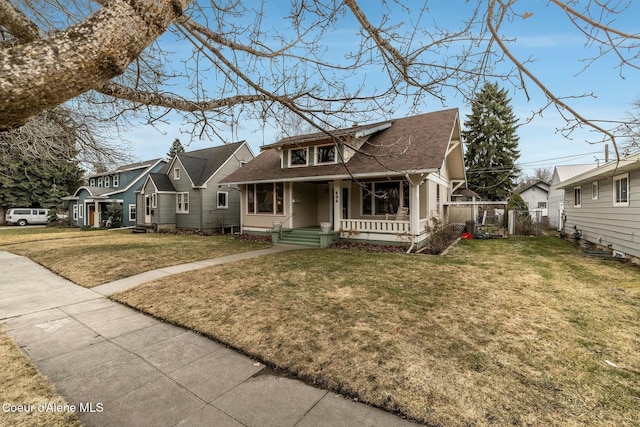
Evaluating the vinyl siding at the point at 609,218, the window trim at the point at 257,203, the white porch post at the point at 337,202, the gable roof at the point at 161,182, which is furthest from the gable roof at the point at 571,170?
the gable roof at the point at 161,182

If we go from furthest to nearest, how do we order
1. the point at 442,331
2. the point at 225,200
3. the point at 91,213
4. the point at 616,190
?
1. the point at 91,213
2. the point at 225,200
3. the point at 616,190
4. the point at 442,331

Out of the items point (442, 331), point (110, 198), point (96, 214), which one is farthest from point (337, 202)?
point (96, 214)

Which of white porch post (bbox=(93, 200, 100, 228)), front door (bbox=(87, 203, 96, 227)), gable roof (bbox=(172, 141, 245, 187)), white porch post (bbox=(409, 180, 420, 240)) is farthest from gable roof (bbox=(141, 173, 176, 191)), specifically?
white porch post (bbox=(409, 180, 420, 240))

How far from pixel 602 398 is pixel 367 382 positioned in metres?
2.12

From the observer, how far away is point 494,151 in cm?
3167

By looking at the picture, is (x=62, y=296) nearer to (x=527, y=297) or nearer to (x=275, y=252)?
(x=275, y=252)

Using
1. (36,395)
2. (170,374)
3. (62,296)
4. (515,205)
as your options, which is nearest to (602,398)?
(170,374)

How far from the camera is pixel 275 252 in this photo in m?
10.9

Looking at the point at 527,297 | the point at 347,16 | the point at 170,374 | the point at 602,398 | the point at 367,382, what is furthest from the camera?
the point at 527,297

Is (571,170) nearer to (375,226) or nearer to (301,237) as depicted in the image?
(375,226)

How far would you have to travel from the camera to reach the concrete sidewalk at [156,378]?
2439 mm

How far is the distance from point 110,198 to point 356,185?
77.8 ft

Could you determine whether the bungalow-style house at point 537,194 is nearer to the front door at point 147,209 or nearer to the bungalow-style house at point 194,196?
the bungalow-style house at point 194,196

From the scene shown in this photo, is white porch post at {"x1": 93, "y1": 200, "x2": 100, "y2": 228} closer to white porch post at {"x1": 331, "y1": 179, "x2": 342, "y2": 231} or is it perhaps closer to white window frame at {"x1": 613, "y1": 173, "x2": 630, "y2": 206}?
white porch post at {"x1": 331, "y1": 179, "x2": 342, "y2": 231}
